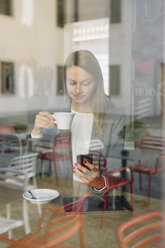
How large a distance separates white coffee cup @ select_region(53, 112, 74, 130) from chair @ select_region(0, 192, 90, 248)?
26cm

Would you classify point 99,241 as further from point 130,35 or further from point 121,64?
point 130,35

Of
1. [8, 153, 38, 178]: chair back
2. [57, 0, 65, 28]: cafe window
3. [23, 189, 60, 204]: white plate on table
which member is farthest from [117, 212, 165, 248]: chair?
[57, 0, 65, 28]: cafe window

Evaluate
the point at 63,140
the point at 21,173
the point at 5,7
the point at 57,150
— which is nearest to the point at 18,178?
the point at 21,173

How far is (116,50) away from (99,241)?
2.25 feet

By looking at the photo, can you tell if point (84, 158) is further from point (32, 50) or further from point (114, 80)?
point (32, 50)

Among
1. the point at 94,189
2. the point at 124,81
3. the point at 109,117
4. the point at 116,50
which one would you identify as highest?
the point at 116,50

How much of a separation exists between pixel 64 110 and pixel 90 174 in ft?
0.80

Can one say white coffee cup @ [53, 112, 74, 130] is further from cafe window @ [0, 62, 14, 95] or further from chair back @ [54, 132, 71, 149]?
cafe window @ [0, 62, 14, 95]

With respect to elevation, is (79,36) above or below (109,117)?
above

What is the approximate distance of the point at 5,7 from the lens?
1.39 meters

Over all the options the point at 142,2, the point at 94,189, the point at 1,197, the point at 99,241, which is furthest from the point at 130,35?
the point at 1,197

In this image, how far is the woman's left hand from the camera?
3.47 ft

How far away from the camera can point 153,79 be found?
123 cm

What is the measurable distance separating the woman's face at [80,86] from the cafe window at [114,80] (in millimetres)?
80
